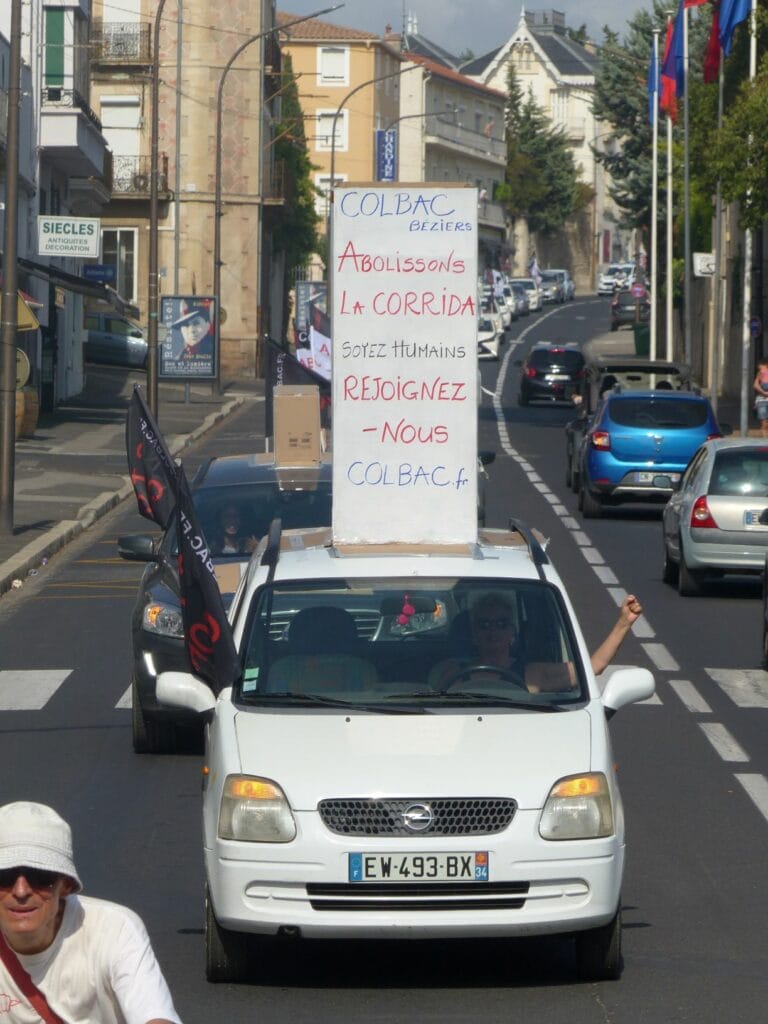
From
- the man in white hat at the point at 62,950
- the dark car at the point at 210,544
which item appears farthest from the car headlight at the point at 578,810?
the dark car at the point at 210,544

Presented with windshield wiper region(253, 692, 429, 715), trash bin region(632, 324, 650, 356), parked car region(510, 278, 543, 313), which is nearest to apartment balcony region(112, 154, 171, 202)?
trash bin region(632, 324, 650, 356)

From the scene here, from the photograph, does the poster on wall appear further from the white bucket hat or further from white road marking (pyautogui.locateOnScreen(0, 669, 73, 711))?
the white bucket hat

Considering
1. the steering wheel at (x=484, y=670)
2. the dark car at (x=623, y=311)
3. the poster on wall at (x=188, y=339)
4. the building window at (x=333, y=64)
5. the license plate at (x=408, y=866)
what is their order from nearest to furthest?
the license plate at (x=408, y=866)
the steering wheel at (x=484, y=670)
the poster on wall at (x=188, y=339)
the dark car at (x=623, y=311)
the building window at (x=333, y=64)

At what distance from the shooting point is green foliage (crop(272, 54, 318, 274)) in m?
82.4

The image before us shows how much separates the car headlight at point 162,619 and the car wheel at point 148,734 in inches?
12.2

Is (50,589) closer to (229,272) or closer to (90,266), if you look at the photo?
(90,266)

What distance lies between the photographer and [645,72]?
271 feet

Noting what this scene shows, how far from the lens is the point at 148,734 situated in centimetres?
1162

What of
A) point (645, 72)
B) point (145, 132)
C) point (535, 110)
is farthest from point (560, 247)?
point (145, 132)

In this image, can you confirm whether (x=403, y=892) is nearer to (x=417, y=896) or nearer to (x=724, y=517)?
(x=417, y=896)

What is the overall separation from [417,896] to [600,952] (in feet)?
2.39

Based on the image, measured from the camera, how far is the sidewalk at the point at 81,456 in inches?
960

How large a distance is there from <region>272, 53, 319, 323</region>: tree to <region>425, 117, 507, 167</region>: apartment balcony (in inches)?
1462

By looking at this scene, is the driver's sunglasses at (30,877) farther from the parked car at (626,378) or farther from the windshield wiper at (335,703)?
the parked car at (626,378)
